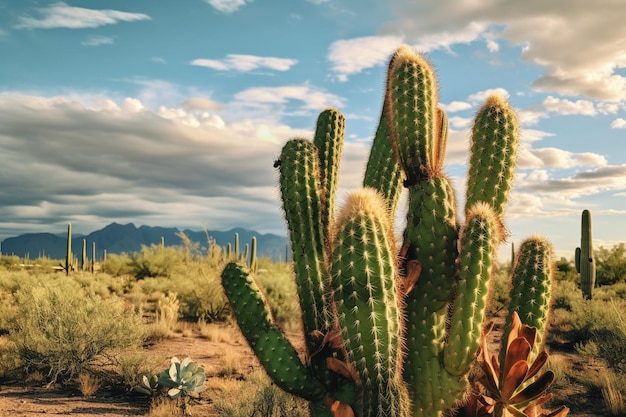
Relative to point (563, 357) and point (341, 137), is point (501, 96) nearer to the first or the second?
point (341, 137)

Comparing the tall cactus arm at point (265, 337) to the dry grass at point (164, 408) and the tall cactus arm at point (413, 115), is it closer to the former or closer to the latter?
the tall cactus arm at point (413, 115)

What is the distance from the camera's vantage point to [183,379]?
28.6ft

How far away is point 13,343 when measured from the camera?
10164 mm

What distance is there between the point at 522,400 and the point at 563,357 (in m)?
9.71

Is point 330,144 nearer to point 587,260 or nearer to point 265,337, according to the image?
point 265,337

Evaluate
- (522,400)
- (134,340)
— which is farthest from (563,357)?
(522,400)

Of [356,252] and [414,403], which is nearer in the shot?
[356,252]

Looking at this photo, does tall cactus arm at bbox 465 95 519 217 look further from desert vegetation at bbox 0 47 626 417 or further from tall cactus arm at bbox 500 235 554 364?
tall cactus arm at bbox 500 235 554 364

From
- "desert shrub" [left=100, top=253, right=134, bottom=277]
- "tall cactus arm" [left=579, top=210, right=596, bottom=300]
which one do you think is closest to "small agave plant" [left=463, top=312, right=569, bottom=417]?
"tall cactus arm" [left=579, top=210, right=596, bottom=300]

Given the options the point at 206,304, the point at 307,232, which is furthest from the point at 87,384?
the point at 206,304

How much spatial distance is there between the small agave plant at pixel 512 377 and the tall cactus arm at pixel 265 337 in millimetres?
1352

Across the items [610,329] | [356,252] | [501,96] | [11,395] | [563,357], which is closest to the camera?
[356,252]

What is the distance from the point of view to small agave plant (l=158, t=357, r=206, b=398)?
8.58m

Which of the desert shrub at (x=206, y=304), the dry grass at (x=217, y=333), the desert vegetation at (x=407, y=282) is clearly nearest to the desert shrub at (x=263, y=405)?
the desert vegetation at (x=407, y=282)
